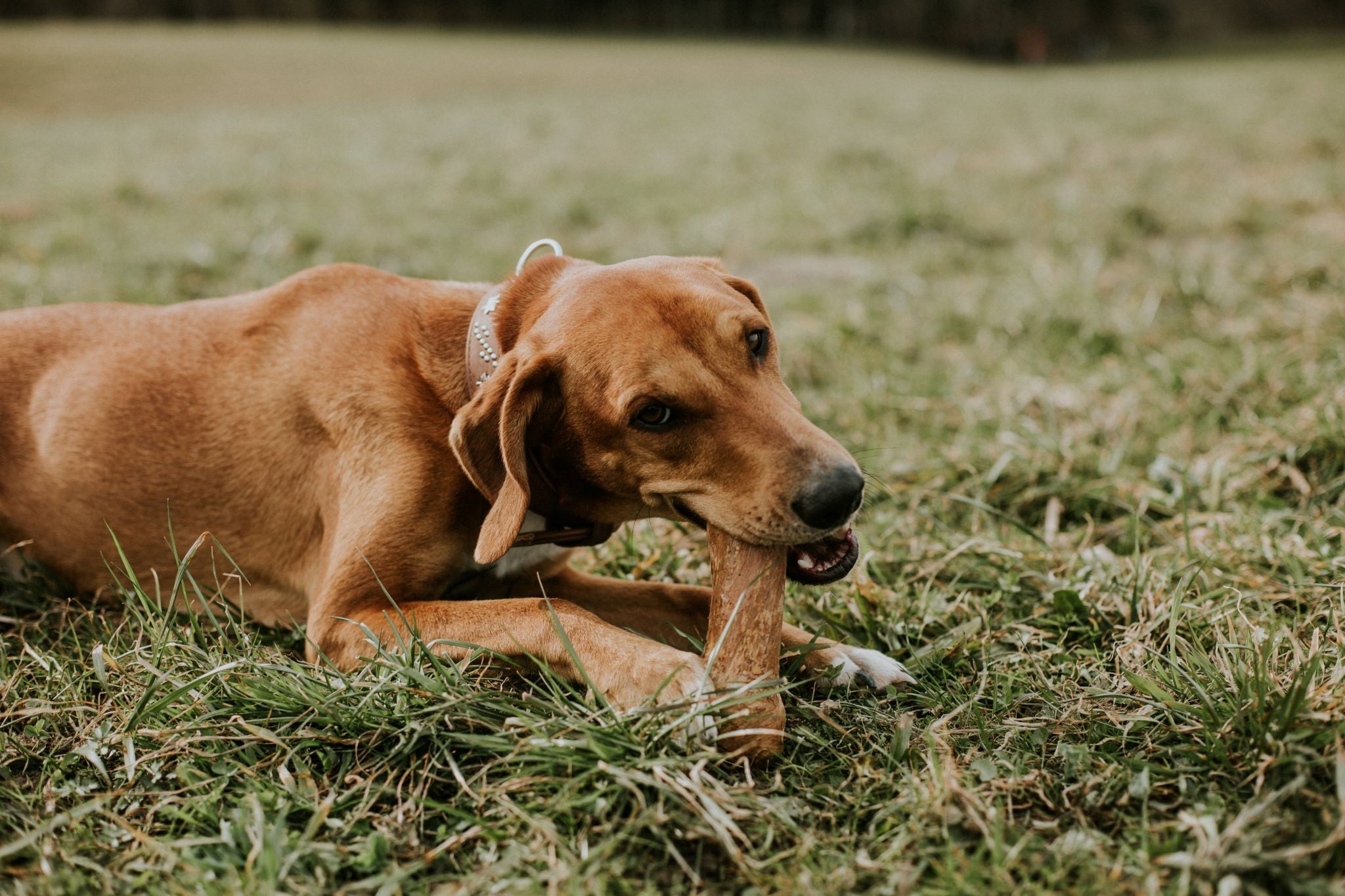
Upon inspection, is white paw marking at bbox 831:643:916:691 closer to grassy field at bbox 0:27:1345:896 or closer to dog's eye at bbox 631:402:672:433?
grassy field at bbox 0:27:1345:896

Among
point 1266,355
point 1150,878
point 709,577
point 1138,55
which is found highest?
point 1138,55

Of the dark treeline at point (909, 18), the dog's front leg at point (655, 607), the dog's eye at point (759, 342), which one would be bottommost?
the dog's front leg at point (655, 607)

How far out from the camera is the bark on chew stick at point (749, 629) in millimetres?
2678

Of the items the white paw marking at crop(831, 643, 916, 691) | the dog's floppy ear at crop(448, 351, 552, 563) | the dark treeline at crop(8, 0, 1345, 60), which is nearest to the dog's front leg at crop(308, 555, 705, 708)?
the dog's floppy ear at crop(448, 351, 552, 563)

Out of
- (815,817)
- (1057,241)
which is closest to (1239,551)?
(815,817)

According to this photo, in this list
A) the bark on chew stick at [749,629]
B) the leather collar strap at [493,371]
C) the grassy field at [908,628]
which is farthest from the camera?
the leather collar strap at [493,371]

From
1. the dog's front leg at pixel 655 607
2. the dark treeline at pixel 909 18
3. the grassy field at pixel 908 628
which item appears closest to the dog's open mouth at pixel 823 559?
the dog's front leg at pixel 655 607

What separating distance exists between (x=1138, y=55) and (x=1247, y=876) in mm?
47402

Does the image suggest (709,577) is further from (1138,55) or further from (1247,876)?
(1138,55)

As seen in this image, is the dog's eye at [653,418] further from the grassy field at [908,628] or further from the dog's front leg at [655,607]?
the grassy field at [908,628]

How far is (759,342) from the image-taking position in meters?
3.27

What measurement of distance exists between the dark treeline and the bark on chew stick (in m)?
44.8

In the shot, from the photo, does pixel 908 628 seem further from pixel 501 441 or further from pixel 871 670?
pixel 501 441

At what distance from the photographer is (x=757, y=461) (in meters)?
2.91
